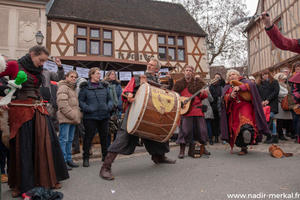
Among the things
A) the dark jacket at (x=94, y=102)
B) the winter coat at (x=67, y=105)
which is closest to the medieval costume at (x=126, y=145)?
the dark jacket at (x=94, y=102)

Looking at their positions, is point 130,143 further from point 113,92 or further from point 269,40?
point 269,40

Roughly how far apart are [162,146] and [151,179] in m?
0.72

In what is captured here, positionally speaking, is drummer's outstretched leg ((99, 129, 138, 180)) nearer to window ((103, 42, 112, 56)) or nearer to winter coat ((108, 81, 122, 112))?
winter coat ((108, 81, 122, 112))

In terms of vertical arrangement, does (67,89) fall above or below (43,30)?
below

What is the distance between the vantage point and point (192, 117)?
4.90 meters

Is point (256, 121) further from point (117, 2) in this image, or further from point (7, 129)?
point (117, 2)

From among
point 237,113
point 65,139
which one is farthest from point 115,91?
point 237,113

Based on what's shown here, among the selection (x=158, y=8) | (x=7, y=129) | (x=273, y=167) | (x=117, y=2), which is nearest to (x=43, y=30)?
(x=117, y=2)

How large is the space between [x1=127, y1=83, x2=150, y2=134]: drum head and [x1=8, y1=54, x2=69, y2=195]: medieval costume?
40.7 inches

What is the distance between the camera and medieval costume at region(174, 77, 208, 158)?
4.82m

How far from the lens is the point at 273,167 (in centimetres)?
382

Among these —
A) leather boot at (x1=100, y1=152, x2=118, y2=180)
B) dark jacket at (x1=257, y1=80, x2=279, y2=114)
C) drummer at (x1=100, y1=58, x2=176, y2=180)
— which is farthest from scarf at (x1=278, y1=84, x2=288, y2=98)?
leather boot at (x1=100, y1=152, x2=118, y2=180)

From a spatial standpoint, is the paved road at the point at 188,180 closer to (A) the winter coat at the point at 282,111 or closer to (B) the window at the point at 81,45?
(A) the winter coat at the point at 282,111

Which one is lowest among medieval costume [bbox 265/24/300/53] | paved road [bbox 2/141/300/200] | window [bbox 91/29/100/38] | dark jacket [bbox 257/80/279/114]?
paved road [bbox 2/141/300/200]
